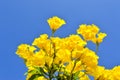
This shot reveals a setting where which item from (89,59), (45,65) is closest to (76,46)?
(89,59)

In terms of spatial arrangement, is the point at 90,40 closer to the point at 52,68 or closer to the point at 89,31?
the point at 89,31

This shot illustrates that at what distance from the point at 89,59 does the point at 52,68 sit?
0.55 meters

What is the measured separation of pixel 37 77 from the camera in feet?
17.2

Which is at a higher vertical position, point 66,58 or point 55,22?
point 55,22

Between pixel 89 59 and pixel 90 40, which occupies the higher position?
pixel 90 40

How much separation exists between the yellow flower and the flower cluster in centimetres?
10

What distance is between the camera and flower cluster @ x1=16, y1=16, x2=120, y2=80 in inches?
192

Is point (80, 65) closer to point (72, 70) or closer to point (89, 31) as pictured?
point (72, 70)

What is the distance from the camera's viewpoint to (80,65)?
16.3ft

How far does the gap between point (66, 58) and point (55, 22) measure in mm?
904

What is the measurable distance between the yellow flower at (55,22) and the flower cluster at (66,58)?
97 millimetres

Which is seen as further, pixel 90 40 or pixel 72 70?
pixel 90 40

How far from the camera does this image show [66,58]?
192 inches

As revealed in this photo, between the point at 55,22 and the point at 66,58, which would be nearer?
the point at 66,58
